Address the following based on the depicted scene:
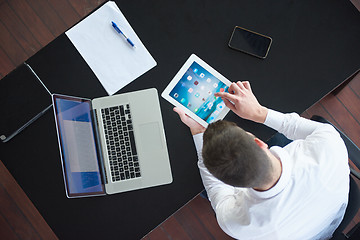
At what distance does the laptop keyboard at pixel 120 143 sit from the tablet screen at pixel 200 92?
231 mm

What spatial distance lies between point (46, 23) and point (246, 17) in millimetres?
1528

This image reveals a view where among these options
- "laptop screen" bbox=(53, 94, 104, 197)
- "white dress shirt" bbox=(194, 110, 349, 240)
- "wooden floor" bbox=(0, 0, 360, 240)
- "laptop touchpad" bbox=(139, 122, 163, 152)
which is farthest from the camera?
"wooden floor" bbox=(0, 0, 360, 240)

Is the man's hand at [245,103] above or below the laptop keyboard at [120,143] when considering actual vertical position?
below

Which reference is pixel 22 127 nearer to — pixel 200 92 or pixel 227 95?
pixel 200 92

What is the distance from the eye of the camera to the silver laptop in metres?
1.22

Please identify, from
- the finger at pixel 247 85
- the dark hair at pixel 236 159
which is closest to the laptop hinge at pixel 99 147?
the dark hair at pixel 236 159

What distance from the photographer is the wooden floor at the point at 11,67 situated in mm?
2006

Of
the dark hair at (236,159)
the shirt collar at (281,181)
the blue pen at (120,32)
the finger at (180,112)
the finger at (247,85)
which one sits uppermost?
the blue pen at (120,32)

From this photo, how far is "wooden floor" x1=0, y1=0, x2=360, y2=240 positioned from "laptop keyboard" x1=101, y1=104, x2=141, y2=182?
87 centimetres

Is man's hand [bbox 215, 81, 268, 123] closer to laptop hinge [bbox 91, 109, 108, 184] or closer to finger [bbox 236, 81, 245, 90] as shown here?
finger [bbox 236, 81, 245, 90]

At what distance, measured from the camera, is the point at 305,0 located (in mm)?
1313

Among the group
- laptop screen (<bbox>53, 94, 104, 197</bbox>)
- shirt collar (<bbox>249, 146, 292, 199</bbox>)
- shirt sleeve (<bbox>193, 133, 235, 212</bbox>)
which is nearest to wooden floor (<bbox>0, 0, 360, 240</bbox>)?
shirt sleeve (<bbox>193, 133, 235, 212</bbox>)

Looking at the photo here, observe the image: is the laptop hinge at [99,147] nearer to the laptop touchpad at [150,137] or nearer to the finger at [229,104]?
the laptop touchpad at [150,137]

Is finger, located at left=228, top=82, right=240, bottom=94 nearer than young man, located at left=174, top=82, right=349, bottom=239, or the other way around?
young man, located at left=174, top=82, right=349, bottom=239
